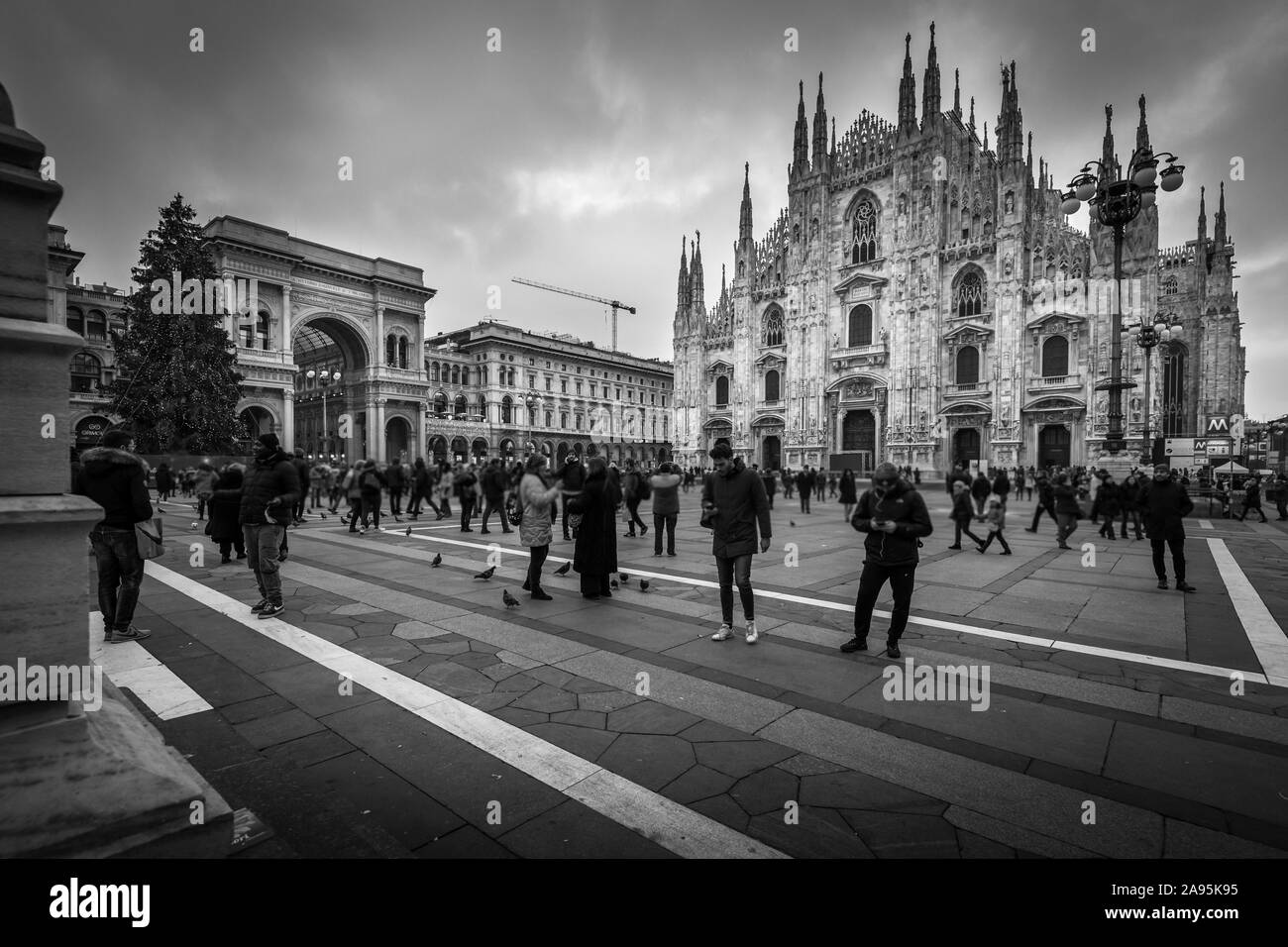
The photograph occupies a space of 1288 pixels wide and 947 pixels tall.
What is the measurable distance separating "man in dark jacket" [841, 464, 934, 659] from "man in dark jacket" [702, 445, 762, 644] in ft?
2.66

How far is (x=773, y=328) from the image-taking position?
150 feet

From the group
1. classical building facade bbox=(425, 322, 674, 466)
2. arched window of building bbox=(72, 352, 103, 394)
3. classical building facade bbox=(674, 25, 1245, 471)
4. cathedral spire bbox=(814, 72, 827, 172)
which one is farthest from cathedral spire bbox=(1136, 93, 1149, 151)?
arched window of building bbox=(72, 352, 103, 394)

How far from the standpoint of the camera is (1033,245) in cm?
3506

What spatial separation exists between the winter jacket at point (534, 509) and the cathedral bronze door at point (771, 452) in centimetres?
3918

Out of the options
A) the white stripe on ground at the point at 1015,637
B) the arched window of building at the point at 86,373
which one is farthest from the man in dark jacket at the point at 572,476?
the arched window of building at the point at 86,373

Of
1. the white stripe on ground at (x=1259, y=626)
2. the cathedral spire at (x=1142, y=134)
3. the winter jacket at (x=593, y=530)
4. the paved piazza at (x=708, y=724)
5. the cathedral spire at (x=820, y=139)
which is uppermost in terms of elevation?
the cathedral spire at (x=820, y=139)

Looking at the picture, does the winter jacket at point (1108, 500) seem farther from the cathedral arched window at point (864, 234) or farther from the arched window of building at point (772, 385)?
the arched window of building at point (772, 385)

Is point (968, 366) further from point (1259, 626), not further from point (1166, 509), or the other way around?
point (1259, 626)

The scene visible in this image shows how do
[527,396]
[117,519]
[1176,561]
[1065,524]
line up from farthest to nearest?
[527,396]
[1065,524]
[1176,561]
[117,519]

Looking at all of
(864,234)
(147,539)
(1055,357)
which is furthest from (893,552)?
(864,234)

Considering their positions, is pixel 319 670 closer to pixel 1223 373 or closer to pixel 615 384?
pixel 1223 373

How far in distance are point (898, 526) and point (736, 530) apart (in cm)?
134

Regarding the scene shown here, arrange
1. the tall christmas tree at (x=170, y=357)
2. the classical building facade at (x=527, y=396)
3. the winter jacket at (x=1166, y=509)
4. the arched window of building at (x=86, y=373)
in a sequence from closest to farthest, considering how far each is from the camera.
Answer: the winter jacket at (x=1166, y=509), the tall christmas tree at (x=170, y=357), the arched window of building at (x=86, y=373), the classical building facade at (x=527, y=396)

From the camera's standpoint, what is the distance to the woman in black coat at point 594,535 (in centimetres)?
669
